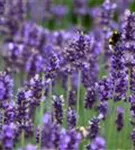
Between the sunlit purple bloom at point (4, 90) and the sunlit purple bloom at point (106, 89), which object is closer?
the sunlit purple bloom at point (4, 90)

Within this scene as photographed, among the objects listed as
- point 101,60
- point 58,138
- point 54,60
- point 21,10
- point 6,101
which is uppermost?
point 21,10

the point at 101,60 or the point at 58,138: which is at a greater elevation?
the point at 101,60

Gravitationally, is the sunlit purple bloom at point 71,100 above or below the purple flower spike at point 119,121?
above

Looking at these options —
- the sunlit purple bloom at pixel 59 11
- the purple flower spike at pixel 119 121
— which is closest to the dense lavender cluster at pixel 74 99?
the purple flower spike at pixel 119 121

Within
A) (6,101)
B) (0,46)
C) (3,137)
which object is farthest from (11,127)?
(0,46)

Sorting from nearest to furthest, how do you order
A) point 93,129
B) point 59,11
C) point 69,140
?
point 69,140 → point 93,129 → point 59,11

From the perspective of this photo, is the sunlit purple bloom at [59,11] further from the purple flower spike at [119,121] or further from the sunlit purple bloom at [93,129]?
the sunlit purple bloom at [93,129]

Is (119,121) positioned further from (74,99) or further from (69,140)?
(69,140)

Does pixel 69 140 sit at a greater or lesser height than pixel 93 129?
lesser

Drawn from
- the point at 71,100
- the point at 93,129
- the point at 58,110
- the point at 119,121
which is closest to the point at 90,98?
the point at 119,121

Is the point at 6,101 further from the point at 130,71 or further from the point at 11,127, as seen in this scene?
the point at 130,71

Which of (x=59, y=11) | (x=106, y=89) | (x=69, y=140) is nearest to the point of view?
(x=69, y=140)
